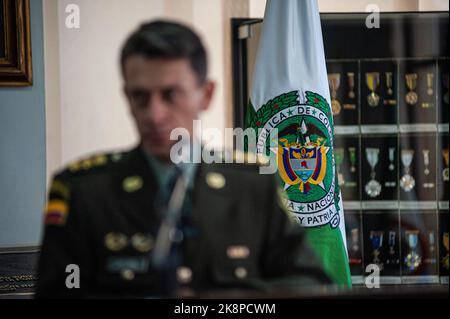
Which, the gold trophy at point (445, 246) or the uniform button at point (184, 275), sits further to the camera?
the gold trophy at point (445, 246)

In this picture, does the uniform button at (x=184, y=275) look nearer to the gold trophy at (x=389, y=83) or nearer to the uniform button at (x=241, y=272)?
the uniform button at (x=241, y=272)

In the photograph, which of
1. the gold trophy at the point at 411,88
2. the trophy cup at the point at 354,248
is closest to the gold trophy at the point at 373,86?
the gold trophy at the point at 411,88

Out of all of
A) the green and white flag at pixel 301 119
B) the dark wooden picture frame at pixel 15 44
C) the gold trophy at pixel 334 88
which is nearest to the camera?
the green and white flag at pixel 301 119

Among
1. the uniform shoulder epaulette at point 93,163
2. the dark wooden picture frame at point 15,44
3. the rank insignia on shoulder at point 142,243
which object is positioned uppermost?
the dark wooden picture frame at point 15,44

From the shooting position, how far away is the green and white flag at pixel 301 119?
108 inches

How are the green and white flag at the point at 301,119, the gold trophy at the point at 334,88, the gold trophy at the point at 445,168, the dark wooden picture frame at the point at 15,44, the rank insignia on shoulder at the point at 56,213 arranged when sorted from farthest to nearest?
the gold trophy at the point at 445,168 → the gold trophy at the point at 334,88 → the dark wooden picture frame at the point at 15,44 → the green and white flag at the point at 301,119 → the rank insignia on shoulder at the point at 56,213

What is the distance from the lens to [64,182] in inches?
60.2

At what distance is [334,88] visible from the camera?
366 cm

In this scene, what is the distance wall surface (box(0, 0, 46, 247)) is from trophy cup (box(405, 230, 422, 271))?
1830mm

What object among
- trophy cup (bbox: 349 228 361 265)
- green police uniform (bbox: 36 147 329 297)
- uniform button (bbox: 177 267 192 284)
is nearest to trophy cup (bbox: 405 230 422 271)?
trophy cup (bbox: 349 228 361 265)

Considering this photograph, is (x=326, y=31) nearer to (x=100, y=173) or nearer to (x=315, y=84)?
(x=315, y=84)

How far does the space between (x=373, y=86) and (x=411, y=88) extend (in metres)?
0.19

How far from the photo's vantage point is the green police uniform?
4.88ft

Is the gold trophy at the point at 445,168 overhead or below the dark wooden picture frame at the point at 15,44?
below
